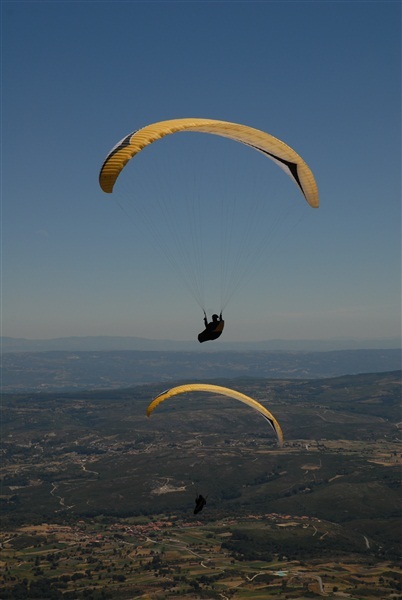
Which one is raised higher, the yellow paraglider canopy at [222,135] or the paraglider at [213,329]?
the yellow paraglider canopy at [222,135]

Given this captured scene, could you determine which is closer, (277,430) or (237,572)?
(277,430)

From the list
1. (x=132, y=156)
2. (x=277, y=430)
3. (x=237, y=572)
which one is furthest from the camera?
(x=237, y=572)

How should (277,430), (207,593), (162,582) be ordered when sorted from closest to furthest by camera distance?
(277,430)
(207,593)
(162,582)

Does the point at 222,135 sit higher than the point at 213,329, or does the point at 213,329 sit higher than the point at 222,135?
the point at 222,135

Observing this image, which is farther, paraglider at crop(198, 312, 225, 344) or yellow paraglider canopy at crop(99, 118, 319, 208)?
paraglider at crop(198, 312, 225, 344)

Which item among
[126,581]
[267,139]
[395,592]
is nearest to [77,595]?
[126,581]

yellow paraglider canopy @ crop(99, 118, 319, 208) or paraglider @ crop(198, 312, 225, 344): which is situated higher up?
yellow paraglider canopy @ crop(99, 118, 319, 208)

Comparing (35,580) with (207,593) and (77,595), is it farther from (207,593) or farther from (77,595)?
(207,593)

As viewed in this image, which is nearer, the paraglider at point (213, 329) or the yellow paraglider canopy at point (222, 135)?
the yellow paraglider canopy at point (222, 135)
